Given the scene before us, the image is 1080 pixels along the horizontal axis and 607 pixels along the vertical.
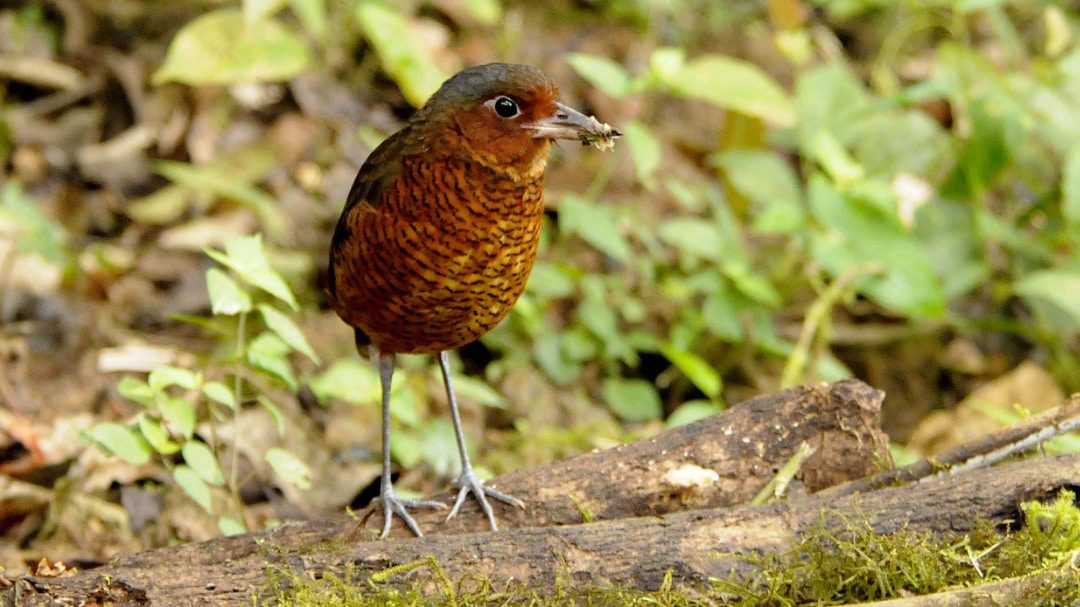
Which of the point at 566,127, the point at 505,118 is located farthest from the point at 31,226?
the point at 566,127

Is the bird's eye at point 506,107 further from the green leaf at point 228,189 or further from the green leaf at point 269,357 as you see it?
the green leaf at point 228,189

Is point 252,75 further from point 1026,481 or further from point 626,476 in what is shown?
point 1026,481

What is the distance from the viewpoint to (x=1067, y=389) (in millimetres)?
6375

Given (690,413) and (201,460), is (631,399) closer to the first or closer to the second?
(690,413)

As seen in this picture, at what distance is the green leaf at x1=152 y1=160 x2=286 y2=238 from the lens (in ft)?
20.2

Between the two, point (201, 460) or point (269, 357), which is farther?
point (269, 357)

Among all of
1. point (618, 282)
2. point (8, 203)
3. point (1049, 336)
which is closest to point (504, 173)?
point (618, 282)

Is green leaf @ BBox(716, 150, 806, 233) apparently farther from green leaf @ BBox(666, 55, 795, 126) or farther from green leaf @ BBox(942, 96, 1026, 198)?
green leaf @ BBox(942, 96, 1026, 198)

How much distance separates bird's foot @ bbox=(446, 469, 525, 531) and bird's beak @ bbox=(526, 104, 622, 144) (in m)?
1.02

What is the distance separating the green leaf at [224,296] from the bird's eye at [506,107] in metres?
0.89

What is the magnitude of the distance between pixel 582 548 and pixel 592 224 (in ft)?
9.57

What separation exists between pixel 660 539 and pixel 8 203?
443 cm

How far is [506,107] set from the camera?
341cm

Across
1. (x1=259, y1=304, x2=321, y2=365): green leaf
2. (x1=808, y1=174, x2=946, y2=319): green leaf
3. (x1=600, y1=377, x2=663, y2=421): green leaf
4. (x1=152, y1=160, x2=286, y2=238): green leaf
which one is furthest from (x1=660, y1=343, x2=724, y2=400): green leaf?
(x1=259, y1=304, x2=321, y2=365): green leaf
